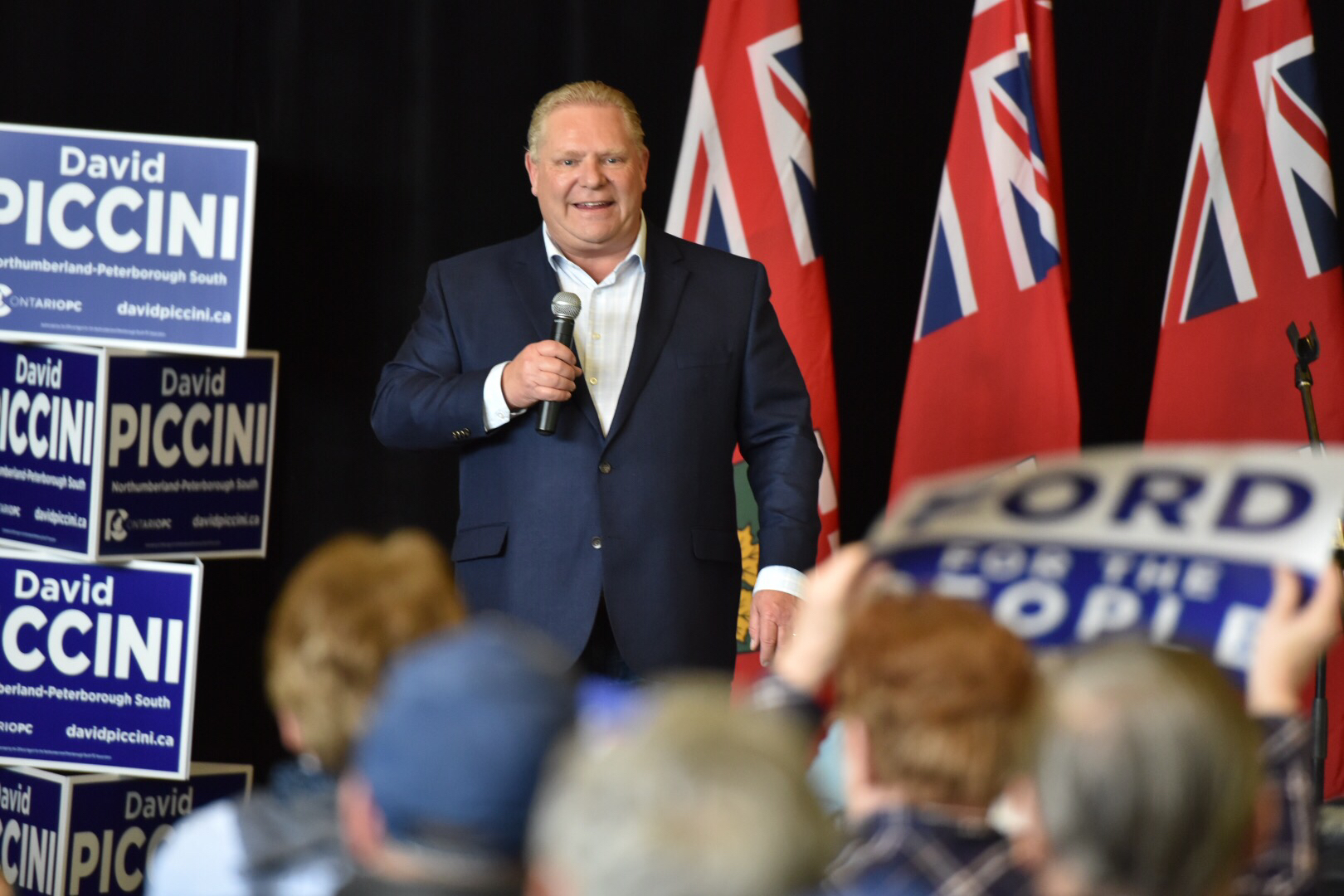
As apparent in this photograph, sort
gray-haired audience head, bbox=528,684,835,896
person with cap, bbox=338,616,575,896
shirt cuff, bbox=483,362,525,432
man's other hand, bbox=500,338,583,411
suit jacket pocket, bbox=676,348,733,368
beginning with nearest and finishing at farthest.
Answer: gray-haired audience head, bbox=528,684,835,896, person with cap, bbox=338,616,575,896, man's other hand, bbox=500,338,583,411, shirt cuff, bbox=483,362,525,432, suit jacket pocket, bbox=676,348,733,368

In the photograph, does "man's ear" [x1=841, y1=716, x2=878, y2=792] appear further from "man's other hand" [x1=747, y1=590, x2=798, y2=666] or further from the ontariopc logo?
the ontariopc logo

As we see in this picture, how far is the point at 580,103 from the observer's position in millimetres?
3002

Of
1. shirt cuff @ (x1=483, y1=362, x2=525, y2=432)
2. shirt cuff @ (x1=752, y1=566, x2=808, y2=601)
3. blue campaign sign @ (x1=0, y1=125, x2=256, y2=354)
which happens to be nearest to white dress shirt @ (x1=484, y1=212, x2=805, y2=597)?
shirt cuff @ (x1=483, y1=362, x2=525, y2=432)

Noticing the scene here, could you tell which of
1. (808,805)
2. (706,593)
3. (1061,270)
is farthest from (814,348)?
(808,805)

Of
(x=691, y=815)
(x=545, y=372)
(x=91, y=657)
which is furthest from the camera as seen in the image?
(x=91, y=657)

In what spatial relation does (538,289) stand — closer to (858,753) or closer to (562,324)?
(562,324)

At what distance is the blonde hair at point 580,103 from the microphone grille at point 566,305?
0.46 meters

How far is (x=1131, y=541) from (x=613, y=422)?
1529mm

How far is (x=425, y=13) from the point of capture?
4109mm

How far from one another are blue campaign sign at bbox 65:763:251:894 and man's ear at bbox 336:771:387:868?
2.58m

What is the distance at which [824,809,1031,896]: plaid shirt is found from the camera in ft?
4.17

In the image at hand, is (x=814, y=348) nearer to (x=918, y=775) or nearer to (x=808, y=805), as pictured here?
(x=918, y=775)

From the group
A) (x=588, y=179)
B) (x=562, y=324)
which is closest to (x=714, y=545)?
Answer: (x=562, y=324)

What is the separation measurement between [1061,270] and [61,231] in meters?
2.41
